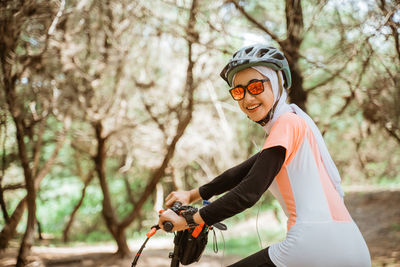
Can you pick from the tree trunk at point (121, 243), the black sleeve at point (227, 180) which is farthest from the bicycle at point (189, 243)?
the tree trunk at point (121, 243)

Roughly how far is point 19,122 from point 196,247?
368cm

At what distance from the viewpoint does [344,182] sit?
1608cm

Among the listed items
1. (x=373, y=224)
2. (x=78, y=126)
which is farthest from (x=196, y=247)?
(x=78, y=126)

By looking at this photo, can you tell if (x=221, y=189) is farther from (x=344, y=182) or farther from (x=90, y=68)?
(x=344, y=182)

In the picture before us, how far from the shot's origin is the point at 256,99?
2.23 meters

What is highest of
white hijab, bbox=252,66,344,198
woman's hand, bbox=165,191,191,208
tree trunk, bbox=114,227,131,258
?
white hijab, bbox=252,66,344,198

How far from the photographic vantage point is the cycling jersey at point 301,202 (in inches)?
71.9

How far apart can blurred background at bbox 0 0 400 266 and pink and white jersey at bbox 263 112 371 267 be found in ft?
1.19

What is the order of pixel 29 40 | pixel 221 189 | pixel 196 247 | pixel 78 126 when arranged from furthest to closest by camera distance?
pixel 78 126
pixel 29 40
pixel 221 189
pixel 196 247

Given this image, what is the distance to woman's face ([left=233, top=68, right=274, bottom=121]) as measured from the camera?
2225 mm

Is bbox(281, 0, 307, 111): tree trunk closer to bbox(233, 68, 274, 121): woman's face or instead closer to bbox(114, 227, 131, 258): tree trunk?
bbox(233, 68, 274, 121): woman's face

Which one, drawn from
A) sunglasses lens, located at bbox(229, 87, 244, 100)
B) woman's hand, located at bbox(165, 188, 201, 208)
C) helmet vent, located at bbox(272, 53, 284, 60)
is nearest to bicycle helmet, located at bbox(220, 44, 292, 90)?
helmet vent, located at bbox(272, 53, 284, 60)

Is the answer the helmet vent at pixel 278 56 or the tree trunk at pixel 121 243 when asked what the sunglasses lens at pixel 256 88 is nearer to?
the helmet vent at pixel 278 56

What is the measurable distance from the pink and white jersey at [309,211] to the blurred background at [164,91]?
0.36m
